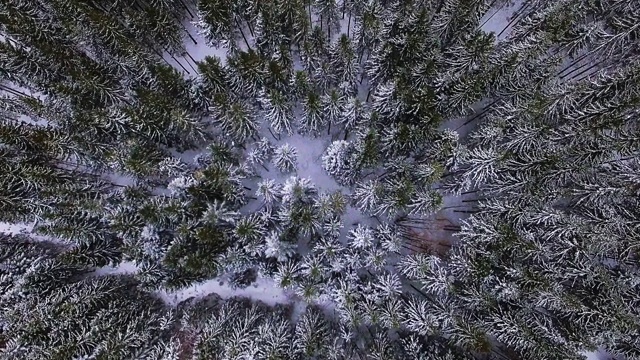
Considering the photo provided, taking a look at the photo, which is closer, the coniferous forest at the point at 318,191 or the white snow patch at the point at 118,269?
the coniferous forest at the point at 318,191

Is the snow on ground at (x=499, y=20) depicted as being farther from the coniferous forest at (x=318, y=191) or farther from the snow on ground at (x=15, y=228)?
the snow on ground at (x=15, y=228)

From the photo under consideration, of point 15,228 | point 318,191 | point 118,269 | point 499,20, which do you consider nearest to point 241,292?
point 118,269

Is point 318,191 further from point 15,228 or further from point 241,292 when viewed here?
point 15,228

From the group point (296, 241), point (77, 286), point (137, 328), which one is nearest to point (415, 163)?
point (296, 241)

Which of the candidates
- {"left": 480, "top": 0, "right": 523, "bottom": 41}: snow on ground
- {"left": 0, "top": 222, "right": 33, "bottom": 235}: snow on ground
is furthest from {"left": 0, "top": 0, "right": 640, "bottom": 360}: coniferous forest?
{"left": 480, "top": 0, "right": 523, "bottom": 41}: snow on ground

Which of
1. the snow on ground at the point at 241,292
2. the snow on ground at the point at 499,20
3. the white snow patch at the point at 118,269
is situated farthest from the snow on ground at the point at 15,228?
the snow on ground at the point at 499,20

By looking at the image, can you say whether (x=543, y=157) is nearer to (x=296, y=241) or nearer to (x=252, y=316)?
(x=296, y=241)

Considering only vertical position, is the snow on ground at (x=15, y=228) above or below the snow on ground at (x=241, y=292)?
above
